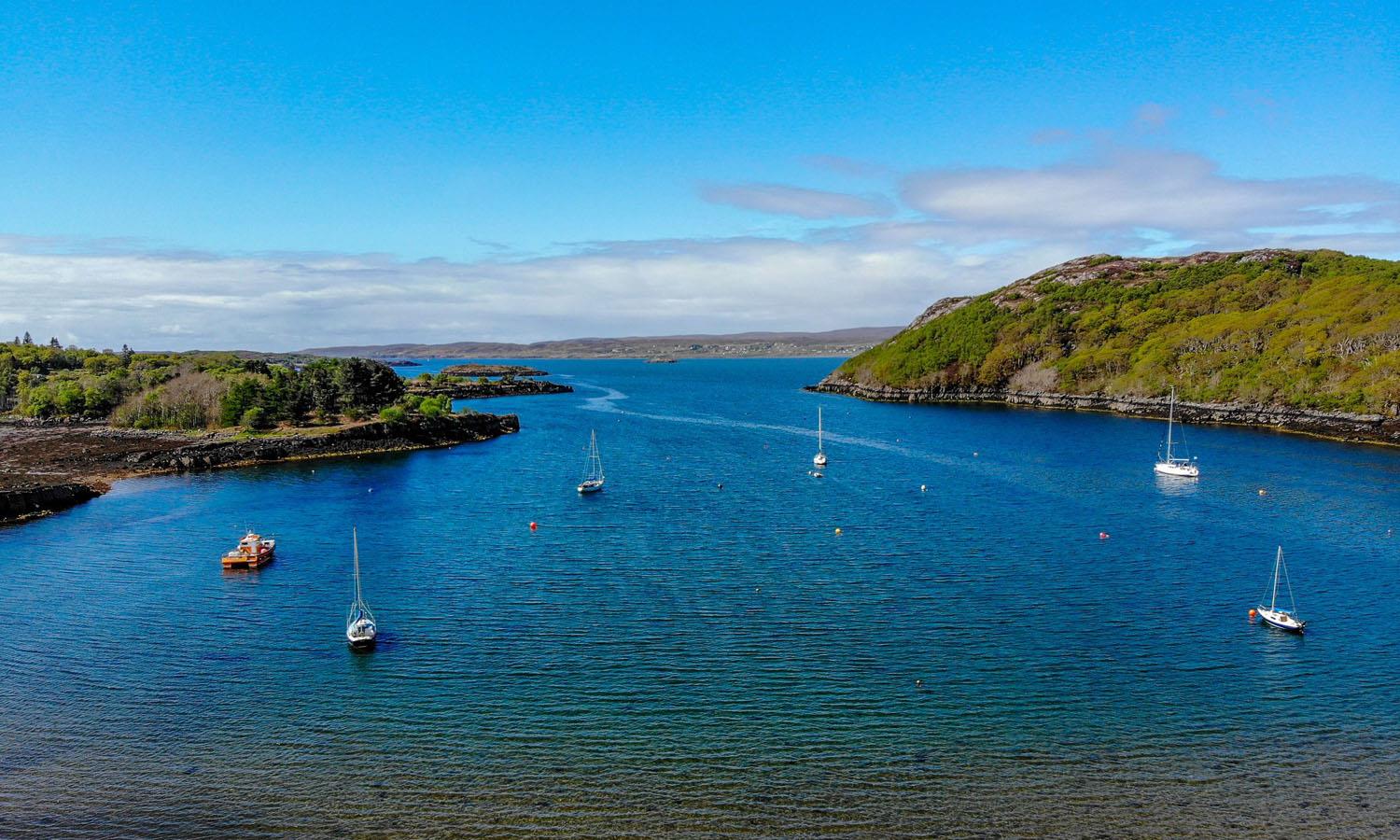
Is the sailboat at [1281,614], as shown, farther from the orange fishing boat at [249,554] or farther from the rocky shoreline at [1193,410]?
the rocky shoreline at [1193,410]

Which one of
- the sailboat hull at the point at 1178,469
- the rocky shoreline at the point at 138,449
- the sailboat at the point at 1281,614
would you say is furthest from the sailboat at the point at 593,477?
the sailboat hull at the point at 1178,469

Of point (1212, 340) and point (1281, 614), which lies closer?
point (1281, 614)

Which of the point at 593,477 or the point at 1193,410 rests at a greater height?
the point at 1193,410

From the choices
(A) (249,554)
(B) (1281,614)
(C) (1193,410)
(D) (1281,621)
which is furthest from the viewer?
(C) (1193,410)

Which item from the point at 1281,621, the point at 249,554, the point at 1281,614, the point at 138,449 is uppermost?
the point at 138,449

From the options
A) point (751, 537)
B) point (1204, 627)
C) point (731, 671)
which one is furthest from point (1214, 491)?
point (731, 671)

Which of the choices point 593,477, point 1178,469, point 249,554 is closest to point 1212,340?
point 1178,469

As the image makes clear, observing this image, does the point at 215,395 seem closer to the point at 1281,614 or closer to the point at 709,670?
the point at 709,670

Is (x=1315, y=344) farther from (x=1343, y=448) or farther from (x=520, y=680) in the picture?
(x=520, y=680)
